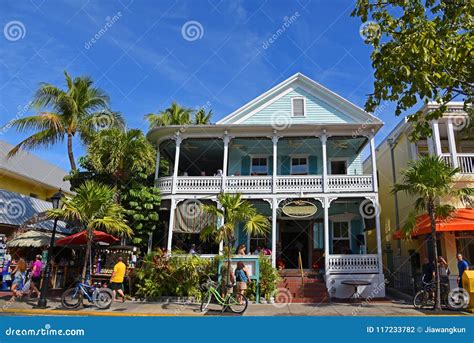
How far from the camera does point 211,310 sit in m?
11.5

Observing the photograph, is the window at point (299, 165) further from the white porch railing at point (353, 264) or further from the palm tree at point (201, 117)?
the palm tree at point (201, 117)

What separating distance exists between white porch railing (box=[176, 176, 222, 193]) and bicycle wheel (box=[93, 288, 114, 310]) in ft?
22.1

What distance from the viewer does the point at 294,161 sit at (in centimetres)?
1983

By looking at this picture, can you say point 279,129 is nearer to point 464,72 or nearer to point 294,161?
point 294,161

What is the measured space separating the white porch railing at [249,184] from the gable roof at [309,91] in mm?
3387

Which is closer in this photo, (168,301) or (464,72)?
(464,72)

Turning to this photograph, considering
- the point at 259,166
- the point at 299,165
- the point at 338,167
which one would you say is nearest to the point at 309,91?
the point at 299,165

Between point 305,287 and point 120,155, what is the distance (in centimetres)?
1035

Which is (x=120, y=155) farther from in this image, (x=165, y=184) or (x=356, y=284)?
(x=356, y=284)

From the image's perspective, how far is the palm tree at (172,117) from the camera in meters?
29.0

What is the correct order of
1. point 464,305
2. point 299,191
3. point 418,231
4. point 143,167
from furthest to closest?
point 143,167, point 299,191, point 418,231, point 464,305

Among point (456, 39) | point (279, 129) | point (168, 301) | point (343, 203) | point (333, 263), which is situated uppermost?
point (279, 129)

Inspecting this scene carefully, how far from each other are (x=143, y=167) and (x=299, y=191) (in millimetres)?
7916

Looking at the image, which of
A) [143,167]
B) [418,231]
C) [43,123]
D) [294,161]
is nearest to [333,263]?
[418,231]
